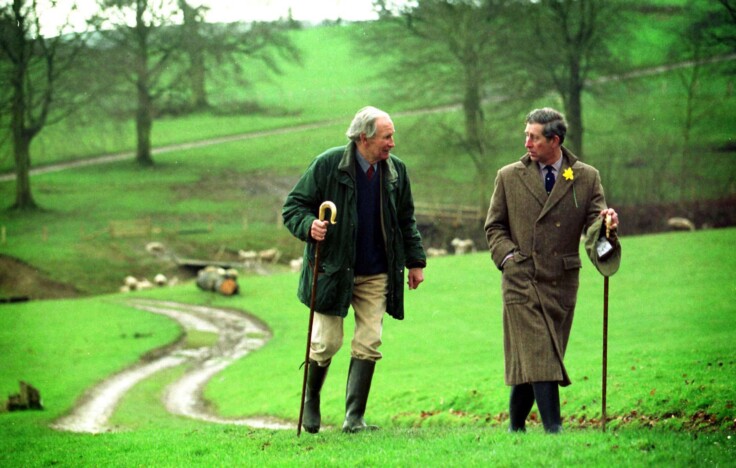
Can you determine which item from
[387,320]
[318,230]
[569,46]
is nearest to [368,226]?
[318,230]

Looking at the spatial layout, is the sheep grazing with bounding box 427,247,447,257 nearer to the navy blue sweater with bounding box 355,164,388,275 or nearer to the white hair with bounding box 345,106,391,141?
the navy blue sweater with bounding box 355,164,388,275

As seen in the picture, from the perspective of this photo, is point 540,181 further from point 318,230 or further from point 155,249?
point 155,249

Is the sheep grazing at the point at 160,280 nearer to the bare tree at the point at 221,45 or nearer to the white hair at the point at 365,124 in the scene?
the bare tree at the point at 221,45

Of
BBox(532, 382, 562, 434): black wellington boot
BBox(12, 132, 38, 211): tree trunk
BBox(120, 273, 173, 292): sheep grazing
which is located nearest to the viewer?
BBox(532, 382, 562, 434): black wellington boot

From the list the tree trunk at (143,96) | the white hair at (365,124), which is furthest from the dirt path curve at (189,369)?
the tree trunk at (143,96)

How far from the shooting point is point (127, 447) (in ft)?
33.6

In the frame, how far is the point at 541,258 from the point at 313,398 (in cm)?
247

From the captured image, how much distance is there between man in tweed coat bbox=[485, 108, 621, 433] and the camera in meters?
8.46

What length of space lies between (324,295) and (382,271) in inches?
21.7

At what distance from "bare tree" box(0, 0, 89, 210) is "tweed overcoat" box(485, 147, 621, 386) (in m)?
37.5

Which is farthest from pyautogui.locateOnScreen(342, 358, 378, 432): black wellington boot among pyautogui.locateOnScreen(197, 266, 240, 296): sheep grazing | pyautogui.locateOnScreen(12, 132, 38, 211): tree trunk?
pyautogui.locateOnScreen(12, 132, 38, 211): tree trunk

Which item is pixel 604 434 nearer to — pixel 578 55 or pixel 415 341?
pixel 415 341

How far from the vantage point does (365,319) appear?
9.14 meters

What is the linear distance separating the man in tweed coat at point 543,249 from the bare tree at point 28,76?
123 feet
